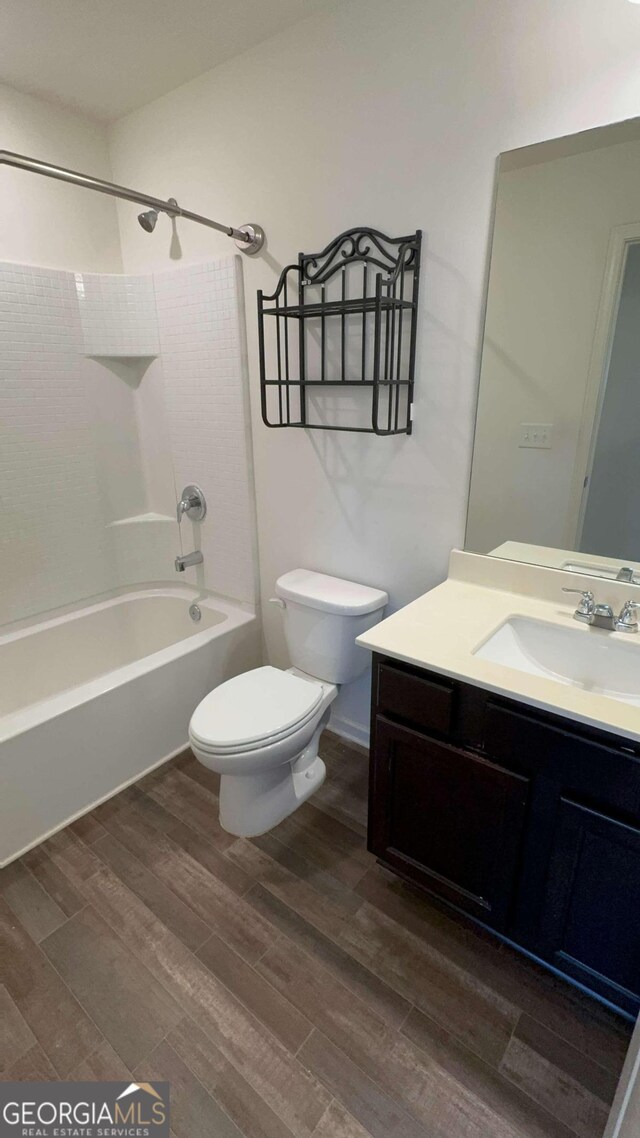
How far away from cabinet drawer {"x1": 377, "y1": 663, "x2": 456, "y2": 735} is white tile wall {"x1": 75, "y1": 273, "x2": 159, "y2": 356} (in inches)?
73.5

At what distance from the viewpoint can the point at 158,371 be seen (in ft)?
7.81

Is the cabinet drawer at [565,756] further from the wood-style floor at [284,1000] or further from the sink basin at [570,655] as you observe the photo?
the wood-style floor at [284,1000]

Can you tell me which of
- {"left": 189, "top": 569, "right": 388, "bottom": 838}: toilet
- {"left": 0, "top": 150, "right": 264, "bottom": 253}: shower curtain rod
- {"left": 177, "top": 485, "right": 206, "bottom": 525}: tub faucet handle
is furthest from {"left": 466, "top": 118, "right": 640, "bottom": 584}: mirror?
{"left": 177, "top": 485, "right": 206, "bottom": 525}: tub faucet handle

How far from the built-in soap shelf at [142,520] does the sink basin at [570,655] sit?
1.79m

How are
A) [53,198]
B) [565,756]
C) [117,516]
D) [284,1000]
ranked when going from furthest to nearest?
[117,516], [53,198], [284,1000], [565,756]

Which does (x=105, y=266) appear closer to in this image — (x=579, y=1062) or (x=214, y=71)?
(x=214, y=71)

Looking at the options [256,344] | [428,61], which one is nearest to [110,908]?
[256,344]

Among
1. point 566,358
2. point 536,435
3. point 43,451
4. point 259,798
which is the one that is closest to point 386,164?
point 566,358

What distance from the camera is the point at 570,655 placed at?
1353mm

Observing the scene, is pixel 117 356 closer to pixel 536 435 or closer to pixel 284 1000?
pixel 536 435

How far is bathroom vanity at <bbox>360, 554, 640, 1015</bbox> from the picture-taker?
104 cm

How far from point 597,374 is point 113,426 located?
6.70 feet

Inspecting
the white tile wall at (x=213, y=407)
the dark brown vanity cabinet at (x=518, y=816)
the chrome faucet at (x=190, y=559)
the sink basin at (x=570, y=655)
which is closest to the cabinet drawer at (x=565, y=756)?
the dark brown vanity cabinet at (x=518, y=816)

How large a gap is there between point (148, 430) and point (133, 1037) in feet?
7.33
